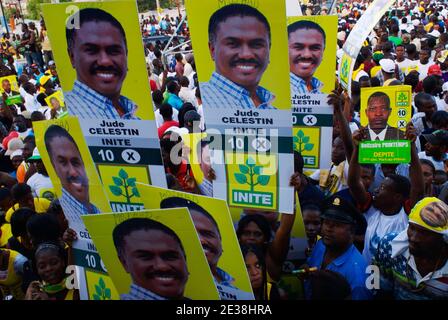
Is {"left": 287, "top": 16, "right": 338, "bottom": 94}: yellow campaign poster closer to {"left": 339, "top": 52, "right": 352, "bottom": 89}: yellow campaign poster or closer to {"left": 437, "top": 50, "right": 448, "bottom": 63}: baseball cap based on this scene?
{"left": 339, "top": 52, "right": 352, "bottom": 89}: yellow campaign poster

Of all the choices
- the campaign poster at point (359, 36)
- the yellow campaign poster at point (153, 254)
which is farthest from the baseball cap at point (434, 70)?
the yellow campaign poster at point (153, 254)

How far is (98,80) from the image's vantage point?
3281mm

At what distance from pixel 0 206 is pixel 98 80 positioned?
84.4 inches

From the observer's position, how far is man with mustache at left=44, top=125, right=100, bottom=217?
123 inches

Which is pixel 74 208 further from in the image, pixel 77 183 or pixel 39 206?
pixel 39 206

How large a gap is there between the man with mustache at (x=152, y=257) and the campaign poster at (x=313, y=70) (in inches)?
82.7

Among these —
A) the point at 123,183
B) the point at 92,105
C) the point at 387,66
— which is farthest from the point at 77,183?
the point at 387,66

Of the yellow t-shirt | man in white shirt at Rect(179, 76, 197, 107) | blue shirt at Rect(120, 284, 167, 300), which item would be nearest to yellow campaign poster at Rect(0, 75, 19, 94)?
man in white shirt at Rect(179, 76, 197, 107)

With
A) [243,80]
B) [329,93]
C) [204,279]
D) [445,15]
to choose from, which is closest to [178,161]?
[329,93]

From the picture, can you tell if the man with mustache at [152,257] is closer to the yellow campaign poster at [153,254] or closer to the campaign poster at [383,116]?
the yellow campaign poster at [153,254]

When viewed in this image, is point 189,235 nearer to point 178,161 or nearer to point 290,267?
point 290,267

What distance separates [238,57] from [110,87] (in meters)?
0.85

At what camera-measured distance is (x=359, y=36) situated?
4.46 metres

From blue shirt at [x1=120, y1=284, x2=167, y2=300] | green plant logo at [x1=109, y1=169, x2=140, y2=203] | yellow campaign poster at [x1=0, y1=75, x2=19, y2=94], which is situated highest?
yellow campaign poster at [x1=0, y1=75, x2=19, y2=94]
